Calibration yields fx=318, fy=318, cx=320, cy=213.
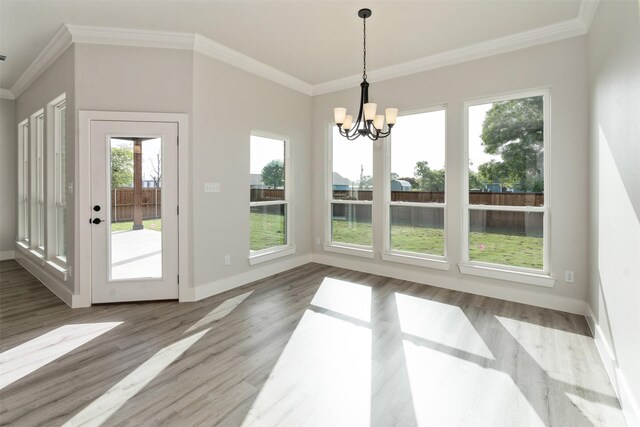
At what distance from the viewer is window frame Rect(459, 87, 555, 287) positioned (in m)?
3.53

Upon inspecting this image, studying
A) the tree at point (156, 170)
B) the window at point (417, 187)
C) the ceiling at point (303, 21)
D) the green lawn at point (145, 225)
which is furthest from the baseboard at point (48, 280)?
the window at point (417, 187)

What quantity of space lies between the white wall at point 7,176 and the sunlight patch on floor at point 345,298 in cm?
588

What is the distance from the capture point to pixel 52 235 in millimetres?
4441

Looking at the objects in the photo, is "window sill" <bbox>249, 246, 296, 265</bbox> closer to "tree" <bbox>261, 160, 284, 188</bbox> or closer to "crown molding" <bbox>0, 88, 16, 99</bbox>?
"tree" <bbox>261, 160, 284, 188</bbox>

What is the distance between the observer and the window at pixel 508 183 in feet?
11.9

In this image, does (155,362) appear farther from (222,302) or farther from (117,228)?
(117,228)

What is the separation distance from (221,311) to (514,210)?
3.55m

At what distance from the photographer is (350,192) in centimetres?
526

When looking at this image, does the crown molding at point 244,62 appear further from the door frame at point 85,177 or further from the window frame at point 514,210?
the window frame at point 514,210

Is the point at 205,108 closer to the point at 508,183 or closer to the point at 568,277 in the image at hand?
the point at 508,183

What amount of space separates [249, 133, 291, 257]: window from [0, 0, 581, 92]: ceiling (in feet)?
4.28

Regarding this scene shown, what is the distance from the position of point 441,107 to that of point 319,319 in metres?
3.15

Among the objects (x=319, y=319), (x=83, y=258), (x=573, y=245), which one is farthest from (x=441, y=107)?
(x=83, y=258)

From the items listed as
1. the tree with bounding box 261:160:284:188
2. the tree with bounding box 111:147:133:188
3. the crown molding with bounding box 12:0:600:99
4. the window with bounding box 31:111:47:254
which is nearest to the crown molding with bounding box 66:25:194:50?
the crown molding with bounding box 12:0:600:99
